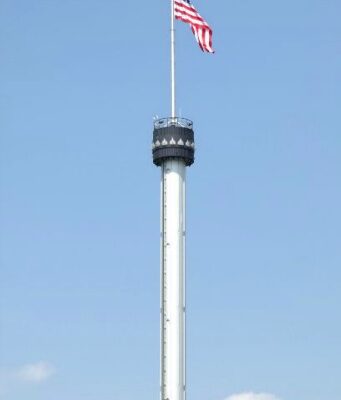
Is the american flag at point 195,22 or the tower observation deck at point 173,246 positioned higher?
the american flag at point 195,22

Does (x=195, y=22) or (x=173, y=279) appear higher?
(x=195, y=22)

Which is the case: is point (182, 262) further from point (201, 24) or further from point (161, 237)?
point (201, 24)

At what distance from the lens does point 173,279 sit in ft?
531

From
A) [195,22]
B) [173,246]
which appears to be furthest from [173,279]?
[195,22]

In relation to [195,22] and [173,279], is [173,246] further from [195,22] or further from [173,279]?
[195,22]

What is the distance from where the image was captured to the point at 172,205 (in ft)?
541

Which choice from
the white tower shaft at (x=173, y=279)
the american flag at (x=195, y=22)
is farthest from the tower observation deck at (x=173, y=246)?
the american flag at (x=195, y=22)

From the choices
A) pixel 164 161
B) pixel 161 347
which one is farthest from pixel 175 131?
pixel 161 347

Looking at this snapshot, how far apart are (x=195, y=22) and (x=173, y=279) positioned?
3206 centimetres

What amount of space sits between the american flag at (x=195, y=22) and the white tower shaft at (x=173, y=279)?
50.5 ft

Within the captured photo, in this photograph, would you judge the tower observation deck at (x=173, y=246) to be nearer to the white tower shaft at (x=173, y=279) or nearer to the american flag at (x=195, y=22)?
the white tower shaft at (x=173, y=279)

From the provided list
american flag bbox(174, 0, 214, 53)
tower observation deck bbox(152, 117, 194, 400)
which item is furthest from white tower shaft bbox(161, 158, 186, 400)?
american flag bbox(174, 0, 214, 53)

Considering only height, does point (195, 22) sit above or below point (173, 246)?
above

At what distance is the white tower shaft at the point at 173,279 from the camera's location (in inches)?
6235
